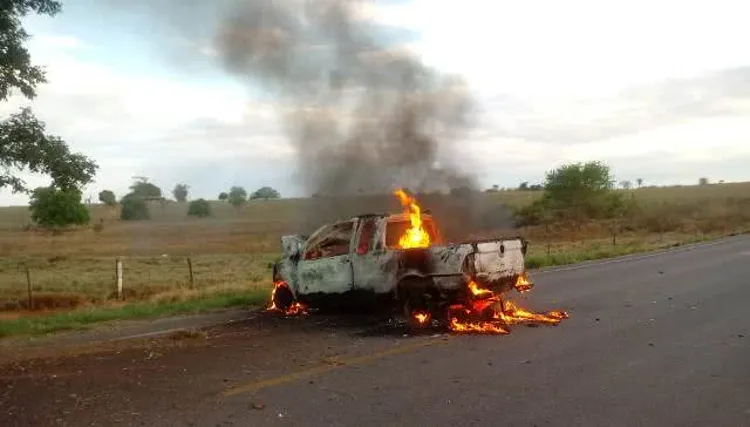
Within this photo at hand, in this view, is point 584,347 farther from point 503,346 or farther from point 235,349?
point 235,349

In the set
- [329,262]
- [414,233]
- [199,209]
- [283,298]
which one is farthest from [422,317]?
[199,209]

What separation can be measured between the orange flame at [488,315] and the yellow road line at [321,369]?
1.04 m

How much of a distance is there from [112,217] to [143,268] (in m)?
66.6

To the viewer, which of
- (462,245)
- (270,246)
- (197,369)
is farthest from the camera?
(270,246)

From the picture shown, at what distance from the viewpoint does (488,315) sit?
9891mm

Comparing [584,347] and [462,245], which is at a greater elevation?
[462,245]

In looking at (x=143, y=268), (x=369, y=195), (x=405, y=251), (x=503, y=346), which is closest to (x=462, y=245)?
(x=405, y=251)

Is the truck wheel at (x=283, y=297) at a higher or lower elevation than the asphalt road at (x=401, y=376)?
higher

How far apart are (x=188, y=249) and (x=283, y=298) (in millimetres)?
43133

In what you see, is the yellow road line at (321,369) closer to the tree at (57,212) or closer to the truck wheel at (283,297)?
the truck wheel at (283,297)

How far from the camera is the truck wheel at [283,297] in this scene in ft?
37.0

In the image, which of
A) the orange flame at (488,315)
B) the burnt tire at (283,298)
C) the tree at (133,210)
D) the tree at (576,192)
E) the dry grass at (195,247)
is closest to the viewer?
the orange flame at (488,315)

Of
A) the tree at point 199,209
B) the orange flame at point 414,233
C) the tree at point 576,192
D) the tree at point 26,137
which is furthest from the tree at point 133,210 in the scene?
the orange flame at point 414,233

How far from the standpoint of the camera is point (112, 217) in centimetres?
9675
